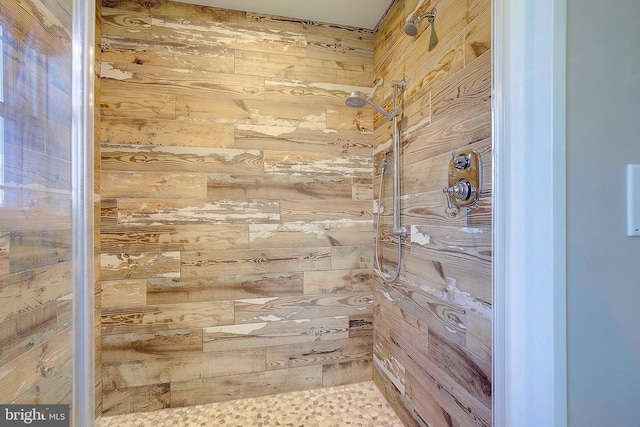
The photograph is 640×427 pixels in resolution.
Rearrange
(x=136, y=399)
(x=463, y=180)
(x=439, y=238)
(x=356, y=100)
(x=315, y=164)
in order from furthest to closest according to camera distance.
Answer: (x=315, y=164), (x=136, y=399), (x=356, y=100), (x=439, y=238), (x=463, y=180)

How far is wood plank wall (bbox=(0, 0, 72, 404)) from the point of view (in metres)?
0.69

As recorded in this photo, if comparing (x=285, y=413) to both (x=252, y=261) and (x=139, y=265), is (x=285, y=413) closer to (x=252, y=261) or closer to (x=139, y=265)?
(x=252, y=261)

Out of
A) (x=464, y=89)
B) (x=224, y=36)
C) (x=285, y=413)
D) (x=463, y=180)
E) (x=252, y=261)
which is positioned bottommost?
(x=285, y=413)

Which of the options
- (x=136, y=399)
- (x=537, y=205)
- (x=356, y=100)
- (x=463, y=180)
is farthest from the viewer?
(x=136, y=399)

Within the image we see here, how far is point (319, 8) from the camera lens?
1559mm

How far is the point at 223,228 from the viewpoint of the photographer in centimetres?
158

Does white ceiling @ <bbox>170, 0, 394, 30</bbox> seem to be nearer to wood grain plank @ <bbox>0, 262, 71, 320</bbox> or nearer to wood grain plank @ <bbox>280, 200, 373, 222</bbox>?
wood grain plank @ <bbox>280, 200, 373, 222</bbox>

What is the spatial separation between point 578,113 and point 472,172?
385mm

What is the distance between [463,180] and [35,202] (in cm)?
139

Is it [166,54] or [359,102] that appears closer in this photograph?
[359,102]

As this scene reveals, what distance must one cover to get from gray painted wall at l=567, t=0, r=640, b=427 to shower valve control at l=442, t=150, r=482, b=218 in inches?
13.7

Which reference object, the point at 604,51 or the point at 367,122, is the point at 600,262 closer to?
the point at 604,51

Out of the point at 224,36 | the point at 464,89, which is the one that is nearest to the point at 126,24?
the point at 224,36

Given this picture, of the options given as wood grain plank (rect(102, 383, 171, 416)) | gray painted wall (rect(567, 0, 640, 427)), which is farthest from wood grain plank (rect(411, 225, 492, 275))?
wood grain plank (rect(102, 383, 171, 416))
